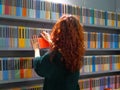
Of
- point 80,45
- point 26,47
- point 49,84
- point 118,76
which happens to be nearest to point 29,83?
point 26,47

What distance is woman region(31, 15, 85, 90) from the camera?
1996 mm

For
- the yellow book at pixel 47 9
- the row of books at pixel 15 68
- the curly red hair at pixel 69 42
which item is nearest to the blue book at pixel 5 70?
the row of books at pixel 15 68

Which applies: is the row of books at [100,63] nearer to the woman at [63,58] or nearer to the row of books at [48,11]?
the row of books at [48,11]

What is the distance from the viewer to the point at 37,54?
7.36 ft

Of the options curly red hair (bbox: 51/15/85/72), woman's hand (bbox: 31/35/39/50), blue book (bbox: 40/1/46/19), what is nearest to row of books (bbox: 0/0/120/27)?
blue book (bbox: 40/1/46/19)

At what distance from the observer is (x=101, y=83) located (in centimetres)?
332

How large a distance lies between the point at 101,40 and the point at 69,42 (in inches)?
53.4

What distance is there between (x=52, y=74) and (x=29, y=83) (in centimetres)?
79

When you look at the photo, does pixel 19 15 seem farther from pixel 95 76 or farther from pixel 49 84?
pixel 95 76

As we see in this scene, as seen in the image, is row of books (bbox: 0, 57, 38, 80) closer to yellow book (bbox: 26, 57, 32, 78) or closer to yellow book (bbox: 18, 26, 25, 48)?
A: yellow book (bbox: 26, 57, 32, 78)

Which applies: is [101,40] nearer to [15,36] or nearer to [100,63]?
[100,63]

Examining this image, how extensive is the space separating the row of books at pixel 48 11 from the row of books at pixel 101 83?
721 millimetres

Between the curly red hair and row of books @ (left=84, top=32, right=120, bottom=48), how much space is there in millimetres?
1016

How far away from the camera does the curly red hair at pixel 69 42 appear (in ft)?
6.58
